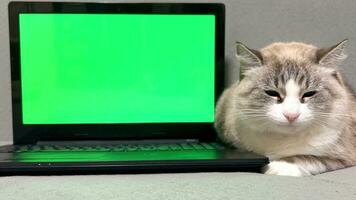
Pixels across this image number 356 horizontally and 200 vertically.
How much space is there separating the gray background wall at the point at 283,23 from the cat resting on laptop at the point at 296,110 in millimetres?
200

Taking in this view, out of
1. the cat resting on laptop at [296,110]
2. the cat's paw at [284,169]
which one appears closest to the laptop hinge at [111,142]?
the cat resting on laptop at [296,110]

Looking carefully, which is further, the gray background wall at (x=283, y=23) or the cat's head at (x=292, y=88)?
the gray background wall at (x=283, y=23)

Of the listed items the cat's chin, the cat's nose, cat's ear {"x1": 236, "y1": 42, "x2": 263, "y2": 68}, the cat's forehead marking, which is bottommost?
the cat's chin

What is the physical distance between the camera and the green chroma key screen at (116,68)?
1.02m

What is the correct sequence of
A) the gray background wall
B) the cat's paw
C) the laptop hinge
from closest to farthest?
1. the cat's paw
2. the laptop hinge
3. the gray background wall

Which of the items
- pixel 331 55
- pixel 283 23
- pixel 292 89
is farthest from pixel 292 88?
pixel 283 23

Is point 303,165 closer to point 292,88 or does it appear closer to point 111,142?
point 292,88

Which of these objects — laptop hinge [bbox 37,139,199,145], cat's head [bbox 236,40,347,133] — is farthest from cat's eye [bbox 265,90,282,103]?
laptop hinge [bbox 37,139,199,145]

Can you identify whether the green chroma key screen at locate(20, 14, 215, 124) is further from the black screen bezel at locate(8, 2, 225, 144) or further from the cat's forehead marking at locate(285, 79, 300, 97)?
the cat's forehead marking at locate(285, 79, 300, 97)

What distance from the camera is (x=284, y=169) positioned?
0.82 meters

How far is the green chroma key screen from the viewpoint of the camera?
1.02 meters

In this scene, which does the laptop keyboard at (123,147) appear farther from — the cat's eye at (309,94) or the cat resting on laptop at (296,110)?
the cat's eye at (309,94)

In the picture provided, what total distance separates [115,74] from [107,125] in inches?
4.9

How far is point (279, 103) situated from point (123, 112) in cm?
38
